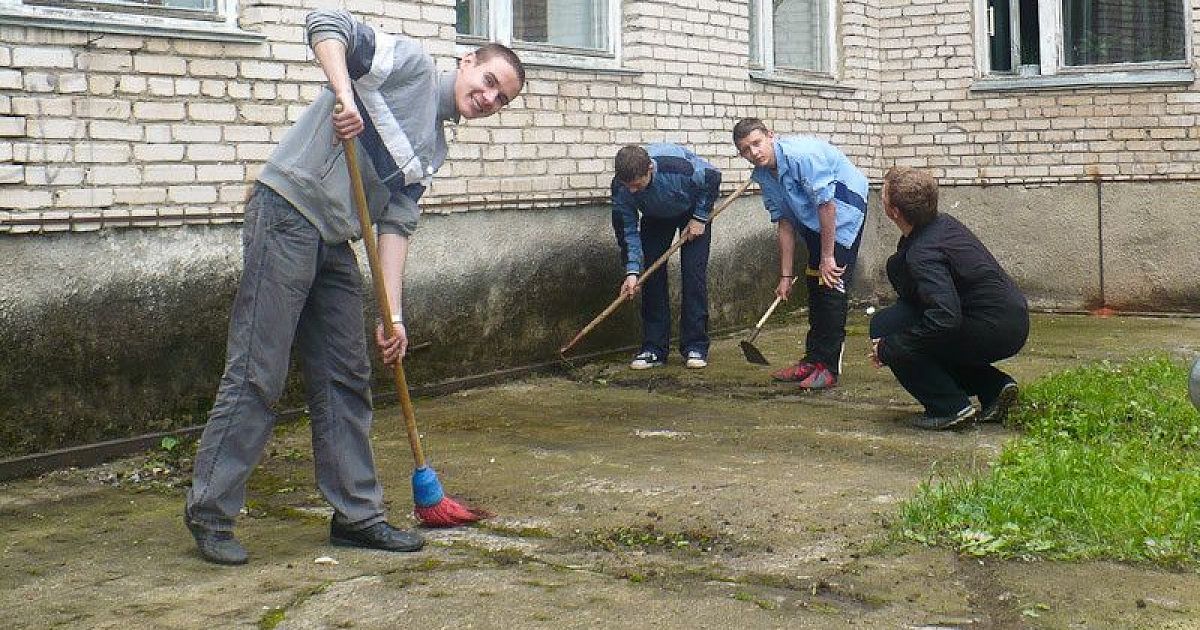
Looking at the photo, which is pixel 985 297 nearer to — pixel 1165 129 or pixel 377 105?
pixel 377 105

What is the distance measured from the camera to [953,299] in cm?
626

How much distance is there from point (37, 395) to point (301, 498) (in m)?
1.22

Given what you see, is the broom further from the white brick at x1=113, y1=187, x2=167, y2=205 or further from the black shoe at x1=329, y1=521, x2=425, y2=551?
the white brick at x1=113, y1=187, x2=167, y2=205

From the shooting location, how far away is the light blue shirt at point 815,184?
7.60m

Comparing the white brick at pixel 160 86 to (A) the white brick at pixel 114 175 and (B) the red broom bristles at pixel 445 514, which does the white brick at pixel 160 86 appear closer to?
(A) the white brick at pixel 114 175

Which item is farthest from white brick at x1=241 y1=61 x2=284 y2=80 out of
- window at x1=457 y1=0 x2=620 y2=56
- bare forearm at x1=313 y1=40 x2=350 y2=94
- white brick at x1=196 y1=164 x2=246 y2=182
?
bare forearm at x1=313 y1=40 x2=350 y2=94

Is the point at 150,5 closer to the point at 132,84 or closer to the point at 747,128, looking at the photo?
the point at 132,84

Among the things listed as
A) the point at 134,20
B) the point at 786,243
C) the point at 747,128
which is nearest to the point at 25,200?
the point at 134,20

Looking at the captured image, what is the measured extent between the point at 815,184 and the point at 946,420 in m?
1.59

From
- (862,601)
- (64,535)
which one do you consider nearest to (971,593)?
(862,601)

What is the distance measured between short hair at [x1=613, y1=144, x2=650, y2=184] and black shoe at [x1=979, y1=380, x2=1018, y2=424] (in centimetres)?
232

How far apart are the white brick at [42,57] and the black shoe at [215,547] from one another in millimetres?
2242

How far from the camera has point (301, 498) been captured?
214 inches

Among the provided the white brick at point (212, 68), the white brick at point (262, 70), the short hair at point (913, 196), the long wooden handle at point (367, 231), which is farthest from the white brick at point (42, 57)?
the short hair at point (913, 196)
